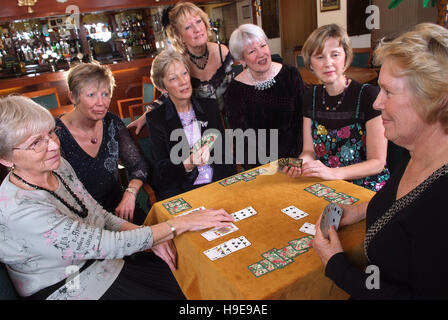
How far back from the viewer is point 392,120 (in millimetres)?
1223

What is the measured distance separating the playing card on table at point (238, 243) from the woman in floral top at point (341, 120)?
0.67 meters

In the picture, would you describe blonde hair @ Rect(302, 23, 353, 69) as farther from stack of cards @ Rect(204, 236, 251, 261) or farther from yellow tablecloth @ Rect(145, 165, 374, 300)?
stack of cards @ Rect(204, 236, 251, 261)

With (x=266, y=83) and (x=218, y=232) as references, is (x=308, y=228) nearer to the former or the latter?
(x=218, y=232)

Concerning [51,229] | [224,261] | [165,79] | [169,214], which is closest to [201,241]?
[224,261]

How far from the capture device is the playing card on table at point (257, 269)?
125 centimetres

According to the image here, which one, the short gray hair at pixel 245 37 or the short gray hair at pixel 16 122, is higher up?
the short gray hair at pixel 245 37

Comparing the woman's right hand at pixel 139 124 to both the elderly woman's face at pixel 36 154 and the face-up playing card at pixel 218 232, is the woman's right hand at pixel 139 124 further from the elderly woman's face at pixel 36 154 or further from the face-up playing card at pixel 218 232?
the face-up playing card at pixel 218 232

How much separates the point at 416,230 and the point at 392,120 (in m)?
0.40

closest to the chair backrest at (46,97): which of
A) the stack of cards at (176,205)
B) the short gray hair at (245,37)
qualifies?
the short gray hair at (245,37)

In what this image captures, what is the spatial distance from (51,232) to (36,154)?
0.34m

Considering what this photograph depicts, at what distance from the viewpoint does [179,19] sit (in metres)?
2.93

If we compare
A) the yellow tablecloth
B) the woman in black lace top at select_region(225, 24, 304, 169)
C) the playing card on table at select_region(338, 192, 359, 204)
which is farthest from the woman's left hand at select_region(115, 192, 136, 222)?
the playing card on table at select_region(338, 192, 359, 204)

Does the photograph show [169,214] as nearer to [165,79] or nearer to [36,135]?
[36,135]

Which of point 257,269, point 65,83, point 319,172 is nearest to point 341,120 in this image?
point 319,172
